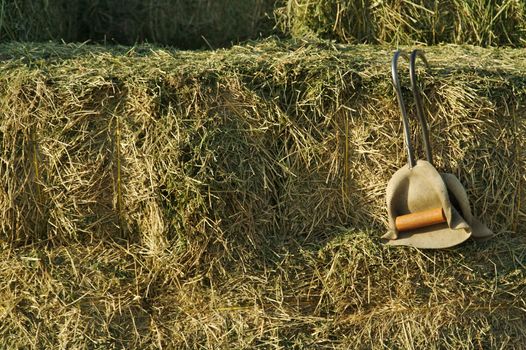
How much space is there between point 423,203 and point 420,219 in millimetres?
91

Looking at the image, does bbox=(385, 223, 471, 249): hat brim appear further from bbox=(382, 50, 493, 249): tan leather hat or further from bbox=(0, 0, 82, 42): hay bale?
bbox=(0, 0, 82, 42): hay bale

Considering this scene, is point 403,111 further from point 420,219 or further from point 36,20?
point 36,20

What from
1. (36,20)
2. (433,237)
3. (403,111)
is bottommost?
(433,237)

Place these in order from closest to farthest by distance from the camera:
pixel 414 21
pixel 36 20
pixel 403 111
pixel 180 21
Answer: pixel 403 111 < pixel 414 21 < pixel 36 20 < pixel 180 21

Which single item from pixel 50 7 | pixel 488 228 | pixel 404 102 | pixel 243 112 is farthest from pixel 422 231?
pixel 50 7

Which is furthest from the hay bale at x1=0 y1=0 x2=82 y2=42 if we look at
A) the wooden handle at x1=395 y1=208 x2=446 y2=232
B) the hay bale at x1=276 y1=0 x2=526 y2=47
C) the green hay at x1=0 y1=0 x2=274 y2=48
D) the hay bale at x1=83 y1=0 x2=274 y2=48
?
the wooden handle at x1=395 y1=208 x2=446 y2=232

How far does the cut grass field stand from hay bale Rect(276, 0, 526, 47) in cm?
Result: 91

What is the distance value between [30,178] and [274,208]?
1.00m

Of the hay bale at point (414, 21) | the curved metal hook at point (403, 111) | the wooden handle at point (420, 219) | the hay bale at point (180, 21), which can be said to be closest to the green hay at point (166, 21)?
the hay bale at point (180, 21)

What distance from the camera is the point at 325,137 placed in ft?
12.3

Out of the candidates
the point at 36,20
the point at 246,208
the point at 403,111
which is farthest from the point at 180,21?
the point at 403,111

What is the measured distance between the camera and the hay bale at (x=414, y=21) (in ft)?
15.3

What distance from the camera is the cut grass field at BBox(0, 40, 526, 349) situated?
3.63m

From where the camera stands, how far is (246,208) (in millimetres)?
3688
